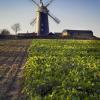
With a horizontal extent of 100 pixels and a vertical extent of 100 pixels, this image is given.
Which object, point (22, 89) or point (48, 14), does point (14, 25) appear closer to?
point (48, 14)

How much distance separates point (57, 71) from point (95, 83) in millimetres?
3720

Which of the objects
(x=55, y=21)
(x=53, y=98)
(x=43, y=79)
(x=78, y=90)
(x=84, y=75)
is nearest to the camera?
(x=53, y=98)

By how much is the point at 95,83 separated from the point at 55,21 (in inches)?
3217

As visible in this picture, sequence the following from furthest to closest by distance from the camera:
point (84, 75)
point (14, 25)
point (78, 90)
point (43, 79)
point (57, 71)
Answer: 1. point (14, 25)
2. point (57, 71)
3. point (84, 75)
4. point (43, 79)
5. point (78, 90)

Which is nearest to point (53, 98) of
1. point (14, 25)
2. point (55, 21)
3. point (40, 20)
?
point (40, 20)

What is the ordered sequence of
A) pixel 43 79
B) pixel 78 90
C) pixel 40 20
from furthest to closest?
pixel 40 20
pixel 43 79
pixel 78 90

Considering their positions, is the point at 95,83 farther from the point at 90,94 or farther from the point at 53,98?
the point at 53,98

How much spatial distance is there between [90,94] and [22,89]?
3250 millimetres

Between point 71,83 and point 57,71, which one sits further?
point 57,71

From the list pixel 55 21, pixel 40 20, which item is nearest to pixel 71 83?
pixel 40 20

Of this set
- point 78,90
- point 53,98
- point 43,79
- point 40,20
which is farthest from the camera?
point 40,20

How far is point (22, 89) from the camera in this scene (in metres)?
15.1

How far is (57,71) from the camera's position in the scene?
61.7ft

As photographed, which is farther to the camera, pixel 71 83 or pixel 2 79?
pixel 2 79
